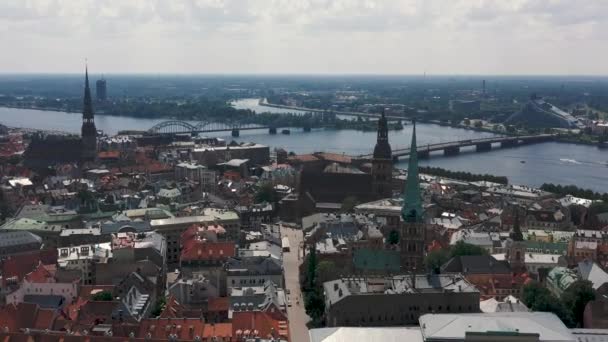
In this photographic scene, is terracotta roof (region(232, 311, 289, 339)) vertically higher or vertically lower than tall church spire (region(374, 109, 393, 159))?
lower

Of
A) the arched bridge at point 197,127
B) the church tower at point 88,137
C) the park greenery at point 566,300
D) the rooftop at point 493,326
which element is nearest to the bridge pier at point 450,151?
the arched bridge at point 197,127

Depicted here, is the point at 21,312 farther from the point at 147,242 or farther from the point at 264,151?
the point at 264,151

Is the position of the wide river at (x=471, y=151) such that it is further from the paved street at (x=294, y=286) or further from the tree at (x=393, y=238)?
the tree at (x=393, y=238)

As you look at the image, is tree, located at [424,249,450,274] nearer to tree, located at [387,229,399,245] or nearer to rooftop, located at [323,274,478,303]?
tree, located at [387,229,399,245]

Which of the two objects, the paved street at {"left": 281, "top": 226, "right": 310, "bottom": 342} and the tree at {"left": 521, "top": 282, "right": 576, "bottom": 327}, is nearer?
the tree at {"left": 521, "top": 282, "right": 576, "bottom": 327}

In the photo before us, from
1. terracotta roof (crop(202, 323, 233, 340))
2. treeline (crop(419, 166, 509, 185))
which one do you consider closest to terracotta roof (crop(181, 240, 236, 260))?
terracotta roof (crop(202, 323, 233, 340))

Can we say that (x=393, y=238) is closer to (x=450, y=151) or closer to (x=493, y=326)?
(x=493, y=326)
